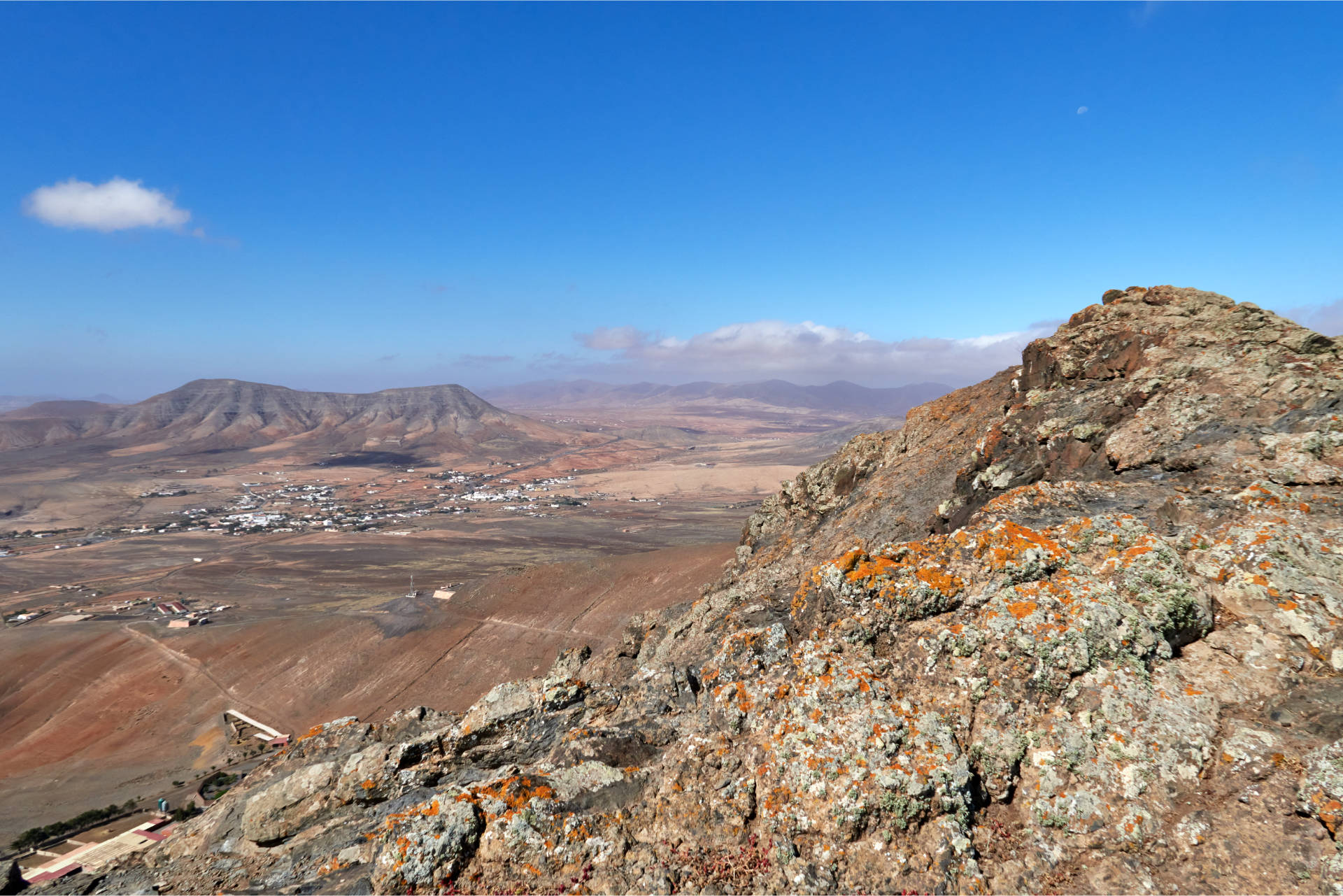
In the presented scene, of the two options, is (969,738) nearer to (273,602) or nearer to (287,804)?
(287,804)

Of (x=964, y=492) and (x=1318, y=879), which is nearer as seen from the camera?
(x=1318, y=879)

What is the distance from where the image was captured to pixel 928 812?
17.3ft

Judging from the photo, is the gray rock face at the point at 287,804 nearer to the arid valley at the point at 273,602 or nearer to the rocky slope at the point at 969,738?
the rocky slope at the point at 969,738

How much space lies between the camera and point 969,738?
5812mm

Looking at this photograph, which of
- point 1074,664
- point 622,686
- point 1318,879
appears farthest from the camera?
point 622,686

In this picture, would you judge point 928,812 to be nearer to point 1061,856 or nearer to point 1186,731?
point 1061,856

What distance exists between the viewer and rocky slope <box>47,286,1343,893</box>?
490 cm

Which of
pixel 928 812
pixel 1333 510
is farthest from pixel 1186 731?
pixel 1333 510

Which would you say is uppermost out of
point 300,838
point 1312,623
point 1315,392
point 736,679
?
point 1315,392

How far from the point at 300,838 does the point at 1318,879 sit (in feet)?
32.8

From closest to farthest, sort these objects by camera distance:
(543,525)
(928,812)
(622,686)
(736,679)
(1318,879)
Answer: (1318,879)
(928,812)
(736,679)
(622,686)
(543,525)

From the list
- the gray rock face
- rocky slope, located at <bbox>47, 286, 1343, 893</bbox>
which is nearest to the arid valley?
the gray rock face

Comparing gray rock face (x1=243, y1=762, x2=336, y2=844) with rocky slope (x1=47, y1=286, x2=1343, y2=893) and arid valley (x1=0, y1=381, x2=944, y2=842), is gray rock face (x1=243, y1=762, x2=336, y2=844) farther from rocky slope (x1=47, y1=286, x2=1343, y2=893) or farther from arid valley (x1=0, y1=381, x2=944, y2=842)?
arid valley (x1=0, y1=381, x2=944, y2=842)

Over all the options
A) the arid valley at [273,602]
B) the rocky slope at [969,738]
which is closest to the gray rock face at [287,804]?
the rocky slope at [969,738]
